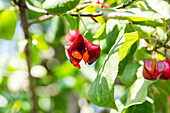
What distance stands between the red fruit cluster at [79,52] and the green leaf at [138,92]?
0.26 meters

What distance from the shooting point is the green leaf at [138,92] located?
3.46 feet

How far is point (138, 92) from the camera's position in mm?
1102

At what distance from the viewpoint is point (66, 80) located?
2.45 m

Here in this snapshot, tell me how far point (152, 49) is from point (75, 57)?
40 centimetres

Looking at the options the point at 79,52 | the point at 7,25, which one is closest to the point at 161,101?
the point at 79,52

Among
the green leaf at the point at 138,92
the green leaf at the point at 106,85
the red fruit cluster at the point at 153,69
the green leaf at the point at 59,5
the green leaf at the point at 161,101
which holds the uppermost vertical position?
the green leaf at the point at 59,5

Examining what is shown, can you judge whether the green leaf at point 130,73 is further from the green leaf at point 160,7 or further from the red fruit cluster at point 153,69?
the green leaf at point 160,7

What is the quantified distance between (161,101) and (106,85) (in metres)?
0.81

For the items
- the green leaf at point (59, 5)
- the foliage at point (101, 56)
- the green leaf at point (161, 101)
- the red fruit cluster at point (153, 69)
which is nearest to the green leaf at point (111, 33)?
the foliage at point (101, 56)

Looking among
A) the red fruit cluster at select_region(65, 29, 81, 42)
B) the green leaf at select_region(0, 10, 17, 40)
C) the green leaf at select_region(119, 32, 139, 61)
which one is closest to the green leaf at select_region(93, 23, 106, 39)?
the green leaf at select_region(119, 32, 139, 61)

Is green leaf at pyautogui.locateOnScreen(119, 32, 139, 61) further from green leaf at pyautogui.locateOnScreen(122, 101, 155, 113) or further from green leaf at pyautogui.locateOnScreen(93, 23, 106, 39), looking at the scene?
green leaf at pyautogui.locateOnScreen(122, 101, 155, 113)

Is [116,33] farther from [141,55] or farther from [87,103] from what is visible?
[87,103]

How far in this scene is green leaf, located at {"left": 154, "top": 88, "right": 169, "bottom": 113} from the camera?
1449 mm

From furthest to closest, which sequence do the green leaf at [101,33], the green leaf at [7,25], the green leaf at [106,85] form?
the green leaf at [7,25]
the green leaf at [101,33]
the green leaf at [106,85]
